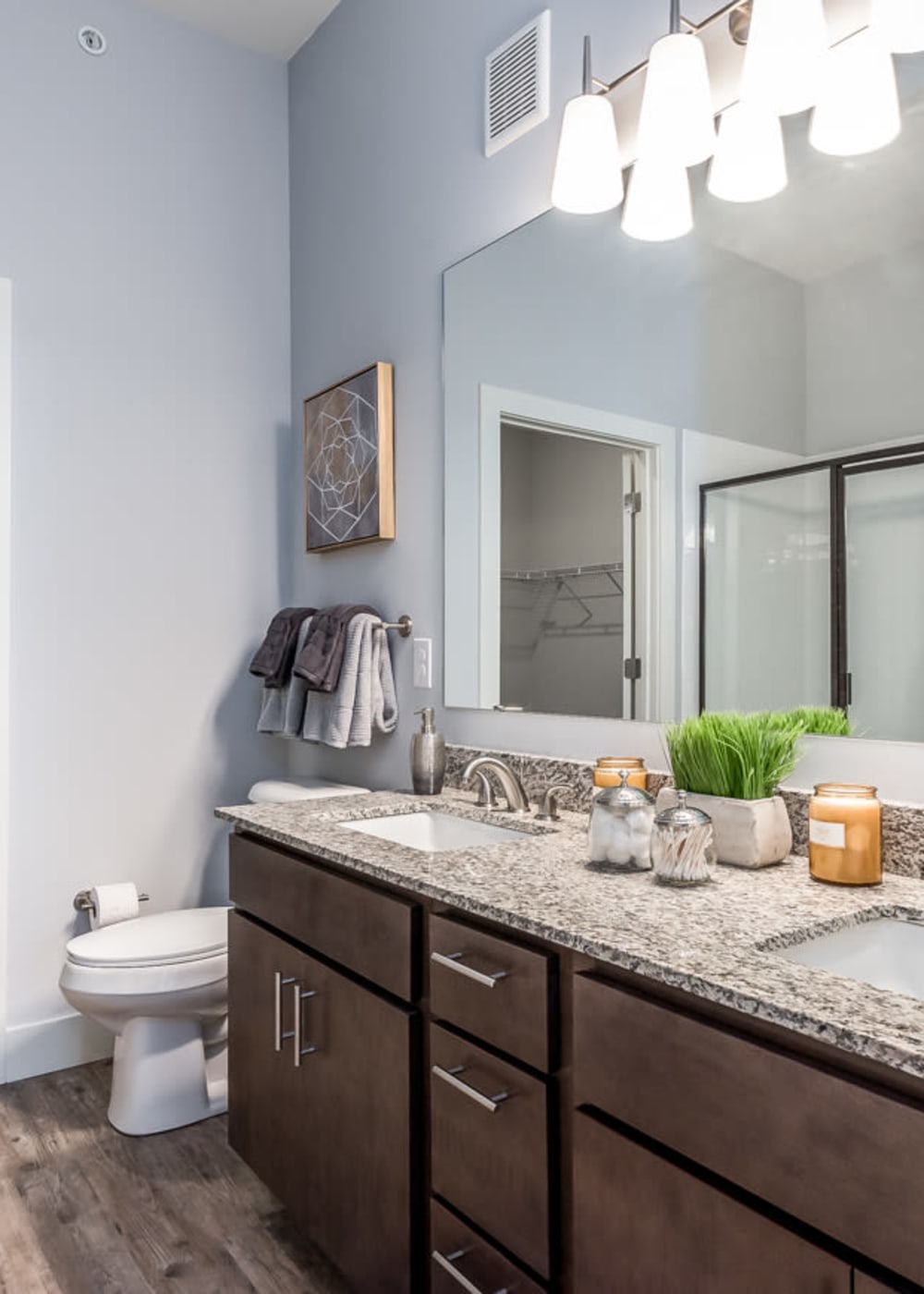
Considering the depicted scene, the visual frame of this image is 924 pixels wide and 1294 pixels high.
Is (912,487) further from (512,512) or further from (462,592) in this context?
(462,592)

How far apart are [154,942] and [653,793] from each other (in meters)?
1.28

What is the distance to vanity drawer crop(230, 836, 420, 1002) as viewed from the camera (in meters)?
1.33

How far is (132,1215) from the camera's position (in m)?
1.81

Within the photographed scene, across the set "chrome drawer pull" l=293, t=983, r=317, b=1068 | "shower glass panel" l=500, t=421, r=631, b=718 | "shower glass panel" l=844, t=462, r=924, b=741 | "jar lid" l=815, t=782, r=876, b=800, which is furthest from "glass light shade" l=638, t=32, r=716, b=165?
"chrome drawer pull" l=293, t=983, r=317, b=1068

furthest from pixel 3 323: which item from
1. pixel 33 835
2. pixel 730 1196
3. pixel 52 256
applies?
pixel 730 1196

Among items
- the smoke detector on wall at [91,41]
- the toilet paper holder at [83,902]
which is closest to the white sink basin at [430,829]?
the toilet paper holder at [83,902]

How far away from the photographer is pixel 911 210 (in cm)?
127

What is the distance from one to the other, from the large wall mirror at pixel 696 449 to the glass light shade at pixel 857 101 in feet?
0.08

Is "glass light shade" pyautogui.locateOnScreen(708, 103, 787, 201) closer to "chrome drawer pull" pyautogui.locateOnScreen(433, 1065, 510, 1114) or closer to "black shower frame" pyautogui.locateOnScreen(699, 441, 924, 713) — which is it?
"black shower frame" pyautogui.locateOnScreen(699, 441, 924, 713)

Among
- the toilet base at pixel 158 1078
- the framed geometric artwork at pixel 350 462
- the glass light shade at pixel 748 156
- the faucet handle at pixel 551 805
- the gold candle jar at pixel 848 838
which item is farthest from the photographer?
the framed geometric artwork at pixel 350 462

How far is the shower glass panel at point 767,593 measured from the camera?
136cm

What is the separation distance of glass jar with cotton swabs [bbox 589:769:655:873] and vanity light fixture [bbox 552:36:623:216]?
3.62ft

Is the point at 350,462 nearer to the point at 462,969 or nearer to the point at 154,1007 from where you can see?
the point at 154,1007

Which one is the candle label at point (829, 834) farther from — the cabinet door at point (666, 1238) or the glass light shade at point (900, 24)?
the glass light shade at point (900, 24)
